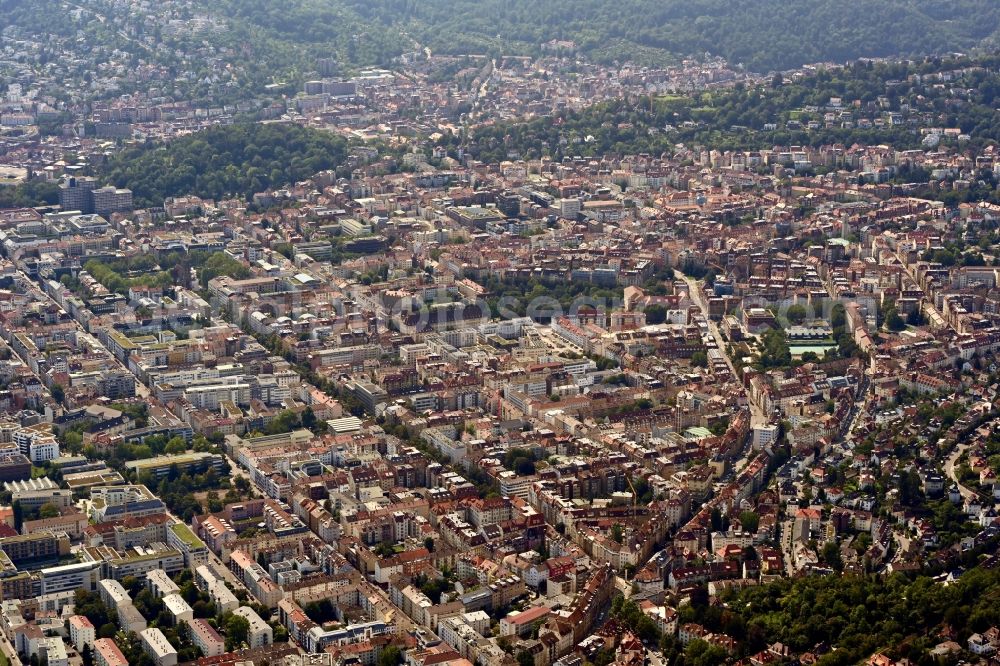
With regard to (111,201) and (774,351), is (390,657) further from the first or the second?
(111,201)

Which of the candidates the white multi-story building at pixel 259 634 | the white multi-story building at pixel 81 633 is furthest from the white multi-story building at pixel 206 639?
the white multi-story building at pixel 81 633

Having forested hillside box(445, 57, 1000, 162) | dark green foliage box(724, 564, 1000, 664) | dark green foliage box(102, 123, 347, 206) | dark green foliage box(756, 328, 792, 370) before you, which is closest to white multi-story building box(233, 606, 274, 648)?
dark green foliage box(724, 564, 1000, 664)

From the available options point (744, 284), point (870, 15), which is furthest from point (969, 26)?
point (744, 284)

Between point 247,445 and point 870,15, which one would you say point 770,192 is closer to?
point 247,445

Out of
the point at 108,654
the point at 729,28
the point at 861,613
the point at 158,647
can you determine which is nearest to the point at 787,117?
the point at 729,28

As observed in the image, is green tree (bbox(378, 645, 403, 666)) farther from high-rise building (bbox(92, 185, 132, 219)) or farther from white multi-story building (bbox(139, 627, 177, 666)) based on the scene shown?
high-rise building (bbox(92, 185, 132, 219))
